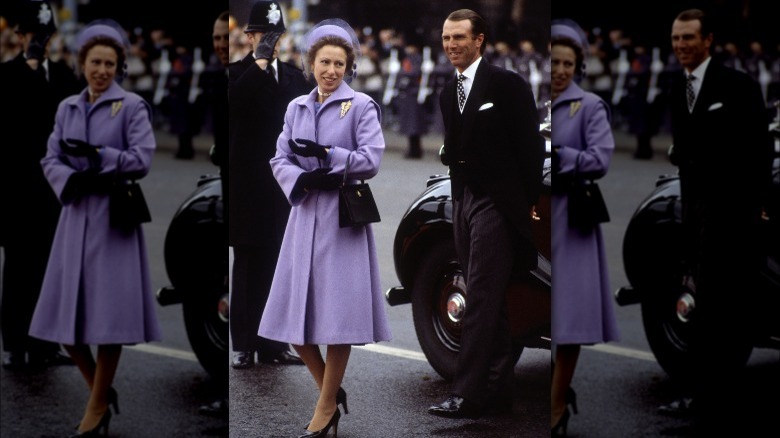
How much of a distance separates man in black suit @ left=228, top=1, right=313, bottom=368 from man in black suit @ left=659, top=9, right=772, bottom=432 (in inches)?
48.7

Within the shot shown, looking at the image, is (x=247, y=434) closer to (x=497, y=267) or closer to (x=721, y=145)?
(x=497, y=267)

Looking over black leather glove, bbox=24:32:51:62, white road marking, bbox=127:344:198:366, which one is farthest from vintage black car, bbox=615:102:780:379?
white road marking, bbox=127:344:198:366

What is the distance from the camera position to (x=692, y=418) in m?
4.44

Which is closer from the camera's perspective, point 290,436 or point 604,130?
point 290,436

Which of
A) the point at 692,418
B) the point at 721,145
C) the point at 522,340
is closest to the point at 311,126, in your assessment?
the point at 522,340

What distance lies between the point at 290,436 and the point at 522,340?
64cm

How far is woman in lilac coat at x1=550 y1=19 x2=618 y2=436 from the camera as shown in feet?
10.5

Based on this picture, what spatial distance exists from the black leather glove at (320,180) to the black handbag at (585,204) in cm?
70

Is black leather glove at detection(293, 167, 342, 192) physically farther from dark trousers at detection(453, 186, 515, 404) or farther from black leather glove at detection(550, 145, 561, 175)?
black leather glove at detection(550, 145, 561, 175)

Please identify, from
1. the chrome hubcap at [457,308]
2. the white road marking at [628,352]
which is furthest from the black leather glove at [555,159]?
the white road marking at [628,352]

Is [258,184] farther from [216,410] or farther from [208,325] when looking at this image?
[216,410]

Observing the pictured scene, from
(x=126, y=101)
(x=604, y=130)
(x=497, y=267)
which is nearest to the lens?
(x=497, y=267)

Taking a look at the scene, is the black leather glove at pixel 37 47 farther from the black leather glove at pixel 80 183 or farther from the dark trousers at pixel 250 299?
the dark trousers at pixel 250 299

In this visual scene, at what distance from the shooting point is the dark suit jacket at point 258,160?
3.10m
